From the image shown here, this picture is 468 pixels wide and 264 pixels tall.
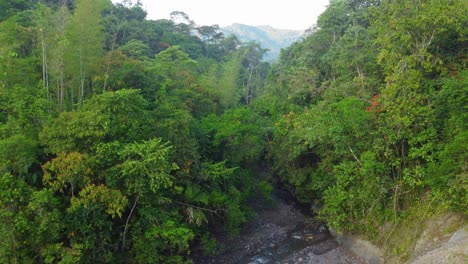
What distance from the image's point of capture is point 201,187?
13.1 m

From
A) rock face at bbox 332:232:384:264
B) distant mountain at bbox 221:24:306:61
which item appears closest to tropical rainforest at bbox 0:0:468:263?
rock face at bbox 332:232:384:264

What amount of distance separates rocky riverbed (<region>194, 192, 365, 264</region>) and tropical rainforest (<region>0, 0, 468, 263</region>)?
0.98 meters

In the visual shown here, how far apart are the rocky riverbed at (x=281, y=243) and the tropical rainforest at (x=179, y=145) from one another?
0.98 metres

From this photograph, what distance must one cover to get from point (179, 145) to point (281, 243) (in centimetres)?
683

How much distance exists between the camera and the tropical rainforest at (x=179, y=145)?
9305mm

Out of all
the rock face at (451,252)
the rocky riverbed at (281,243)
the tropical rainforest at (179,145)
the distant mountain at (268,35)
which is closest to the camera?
the rock face at (451,252)

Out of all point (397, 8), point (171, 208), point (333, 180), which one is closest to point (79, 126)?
point (171, 208)

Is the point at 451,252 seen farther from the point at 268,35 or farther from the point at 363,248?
the point at 268,35

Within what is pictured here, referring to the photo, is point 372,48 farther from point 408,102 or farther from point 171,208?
point 171,208

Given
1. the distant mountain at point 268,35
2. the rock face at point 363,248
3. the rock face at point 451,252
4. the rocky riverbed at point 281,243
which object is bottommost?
the rocky riverbed at point 281,243

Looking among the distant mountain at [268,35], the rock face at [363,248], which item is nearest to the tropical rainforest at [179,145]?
the rock face at [363,248]

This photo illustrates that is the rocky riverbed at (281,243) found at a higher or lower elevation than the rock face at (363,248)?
lower

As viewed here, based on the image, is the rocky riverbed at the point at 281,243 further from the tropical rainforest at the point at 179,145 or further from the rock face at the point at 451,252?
the rock face at the point at 451,252

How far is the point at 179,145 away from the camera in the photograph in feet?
41.2
